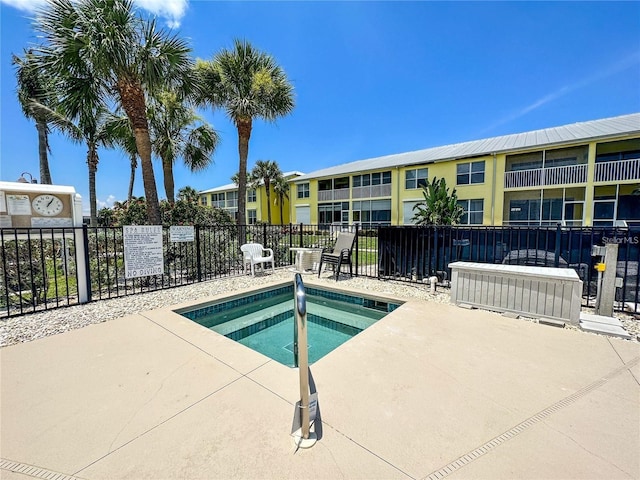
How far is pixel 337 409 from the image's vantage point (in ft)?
7.45

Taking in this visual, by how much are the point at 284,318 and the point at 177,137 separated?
12.3 meters

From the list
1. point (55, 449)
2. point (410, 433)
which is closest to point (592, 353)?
point (410, 433)

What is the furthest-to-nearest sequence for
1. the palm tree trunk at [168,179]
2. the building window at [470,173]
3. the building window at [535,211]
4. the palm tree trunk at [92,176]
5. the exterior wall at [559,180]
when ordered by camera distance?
the building window at [470,173] < the palm tree trunk at [92,176] < the building window at [535,211] < the exterior wall at [559,180] < the palm tree trunk at [168,179]

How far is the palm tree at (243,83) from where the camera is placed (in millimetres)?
10789

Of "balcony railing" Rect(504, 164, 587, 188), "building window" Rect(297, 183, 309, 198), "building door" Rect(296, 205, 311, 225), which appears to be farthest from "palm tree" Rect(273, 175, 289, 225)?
"balcony railing" Rect(504, 164, 587, 188)

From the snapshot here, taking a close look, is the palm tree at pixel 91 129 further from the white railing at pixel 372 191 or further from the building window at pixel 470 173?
the building window at pixel 470 173

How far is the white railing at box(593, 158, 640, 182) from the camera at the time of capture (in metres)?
13.4

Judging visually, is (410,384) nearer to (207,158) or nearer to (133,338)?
(133,338)

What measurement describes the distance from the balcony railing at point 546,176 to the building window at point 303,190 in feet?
54.6

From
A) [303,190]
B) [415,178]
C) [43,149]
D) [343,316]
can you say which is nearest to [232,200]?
[303,190]

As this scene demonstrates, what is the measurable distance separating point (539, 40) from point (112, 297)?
1465 centimetres

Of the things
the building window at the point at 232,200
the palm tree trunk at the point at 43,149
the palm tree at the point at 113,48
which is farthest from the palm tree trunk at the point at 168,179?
the building window at the point at 232,200

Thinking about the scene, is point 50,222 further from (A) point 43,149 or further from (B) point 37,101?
(A) point 43,149

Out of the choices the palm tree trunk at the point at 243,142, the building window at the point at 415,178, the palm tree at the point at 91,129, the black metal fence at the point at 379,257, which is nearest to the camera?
the black metal fence at the point at 379,257
